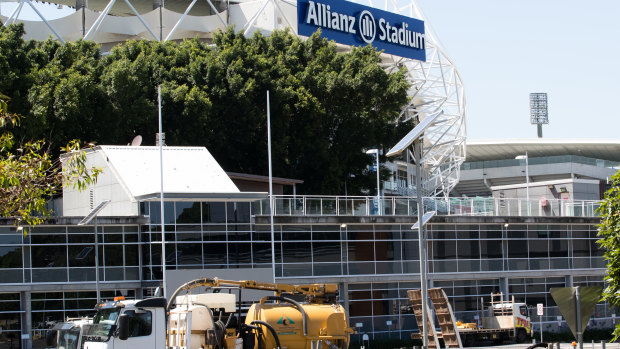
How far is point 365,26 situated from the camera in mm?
75188

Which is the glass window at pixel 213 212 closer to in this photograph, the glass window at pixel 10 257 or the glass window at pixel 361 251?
the glass window at pixel 361 251

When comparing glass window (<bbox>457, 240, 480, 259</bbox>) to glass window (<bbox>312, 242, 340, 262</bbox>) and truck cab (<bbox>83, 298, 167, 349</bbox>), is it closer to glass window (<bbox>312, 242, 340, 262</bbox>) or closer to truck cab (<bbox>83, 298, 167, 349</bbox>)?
glass window (<bbox>312, 242, 340, 262</bbox>)

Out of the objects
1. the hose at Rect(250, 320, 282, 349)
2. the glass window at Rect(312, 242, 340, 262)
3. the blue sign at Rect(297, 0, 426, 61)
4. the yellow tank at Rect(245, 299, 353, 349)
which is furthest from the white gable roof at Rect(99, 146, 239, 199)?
the blue sign at Rect(297, 0, 426, 61)

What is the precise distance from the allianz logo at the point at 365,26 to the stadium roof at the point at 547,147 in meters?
55.9

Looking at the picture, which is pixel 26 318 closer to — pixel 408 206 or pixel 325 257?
pixel 325 257

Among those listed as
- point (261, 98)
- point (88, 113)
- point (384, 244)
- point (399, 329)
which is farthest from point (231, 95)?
point (399, 329)

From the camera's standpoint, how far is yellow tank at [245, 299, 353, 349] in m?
26.9

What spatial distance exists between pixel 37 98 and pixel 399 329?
22.5 metres

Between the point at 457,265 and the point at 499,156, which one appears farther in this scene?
the point at 499,156

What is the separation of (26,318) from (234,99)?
19.2 m

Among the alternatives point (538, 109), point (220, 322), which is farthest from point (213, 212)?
point (538, 109)

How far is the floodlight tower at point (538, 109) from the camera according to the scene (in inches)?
6196

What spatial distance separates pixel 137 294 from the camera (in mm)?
45812

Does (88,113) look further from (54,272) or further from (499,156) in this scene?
(499,156)
